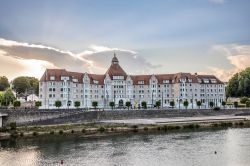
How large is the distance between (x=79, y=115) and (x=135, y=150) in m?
35.8

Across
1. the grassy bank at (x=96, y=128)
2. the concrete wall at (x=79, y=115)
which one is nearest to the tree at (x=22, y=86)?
the concrete wall at (x=79, y=115)

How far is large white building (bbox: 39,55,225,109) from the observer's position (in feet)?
423

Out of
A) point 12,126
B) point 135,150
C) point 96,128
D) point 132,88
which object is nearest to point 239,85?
point 132,88

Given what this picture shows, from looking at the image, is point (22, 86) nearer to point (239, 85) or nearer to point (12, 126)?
point (239, 85)

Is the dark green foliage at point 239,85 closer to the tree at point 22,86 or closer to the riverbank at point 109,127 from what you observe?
the riverbank at point 109,127

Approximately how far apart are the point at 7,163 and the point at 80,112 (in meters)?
44.6

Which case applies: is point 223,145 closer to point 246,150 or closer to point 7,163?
point 246,150

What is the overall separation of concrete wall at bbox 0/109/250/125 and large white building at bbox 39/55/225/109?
23.3 metres

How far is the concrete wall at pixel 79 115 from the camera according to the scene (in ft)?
291

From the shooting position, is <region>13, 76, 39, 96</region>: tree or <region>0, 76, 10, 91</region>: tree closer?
<region>13, 76, 39, 96</region>: tree

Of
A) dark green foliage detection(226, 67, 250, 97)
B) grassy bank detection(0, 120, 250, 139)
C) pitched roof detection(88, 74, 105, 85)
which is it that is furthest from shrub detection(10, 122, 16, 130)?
dark green foliage detection(226, 67, 250, 97)

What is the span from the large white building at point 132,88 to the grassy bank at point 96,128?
40659 mm

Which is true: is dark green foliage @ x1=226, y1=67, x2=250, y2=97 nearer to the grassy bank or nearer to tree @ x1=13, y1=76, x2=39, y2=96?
the grassy bank

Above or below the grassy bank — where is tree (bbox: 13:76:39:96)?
above
